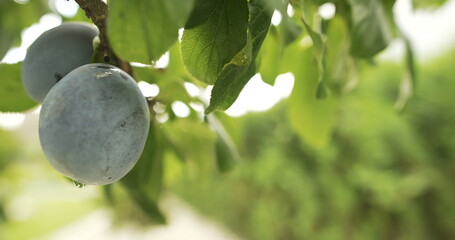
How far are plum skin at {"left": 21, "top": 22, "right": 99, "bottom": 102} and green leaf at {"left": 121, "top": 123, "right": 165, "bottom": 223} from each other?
0.60 feet

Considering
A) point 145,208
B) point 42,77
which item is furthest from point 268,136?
point 42,77

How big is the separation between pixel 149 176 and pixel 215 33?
0.39 meters

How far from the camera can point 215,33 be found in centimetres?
42

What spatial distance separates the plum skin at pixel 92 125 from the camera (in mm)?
387

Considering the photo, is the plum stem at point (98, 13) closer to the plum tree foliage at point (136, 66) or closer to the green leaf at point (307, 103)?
the plum tree foliage at point (136, 66)

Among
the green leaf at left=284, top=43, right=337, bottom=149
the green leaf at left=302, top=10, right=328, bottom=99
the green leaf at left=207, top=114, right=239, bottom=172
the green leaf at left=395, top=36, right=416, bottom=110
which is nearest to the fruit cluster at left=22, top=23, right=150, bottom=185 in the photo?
the green leaf at left=302, top=10, right=328, bottom=99

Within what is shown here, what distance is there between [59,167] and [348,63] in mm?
552

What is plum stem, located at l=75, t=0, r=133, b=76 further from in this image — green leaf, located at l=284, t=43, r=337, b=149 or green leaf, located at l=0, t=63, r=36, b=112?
green leaf, located at l=284, t=43, r=337, b=149

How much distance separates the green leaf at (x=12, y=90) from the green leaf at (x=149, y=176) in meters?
0.18

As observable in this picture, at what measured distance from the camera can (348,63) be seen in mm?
789

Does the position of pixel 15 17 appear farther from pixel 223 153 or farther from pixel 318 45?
pixel 318 45

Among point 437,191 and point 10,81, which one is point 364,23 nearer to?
point 10,81

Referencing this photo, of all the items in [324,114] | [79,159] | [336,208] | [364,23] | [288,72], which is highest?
[79,159]

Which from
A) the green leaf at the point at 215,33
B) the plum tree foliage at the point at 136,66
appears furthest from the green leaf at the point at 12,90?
the green leaf at the point at 215,33
